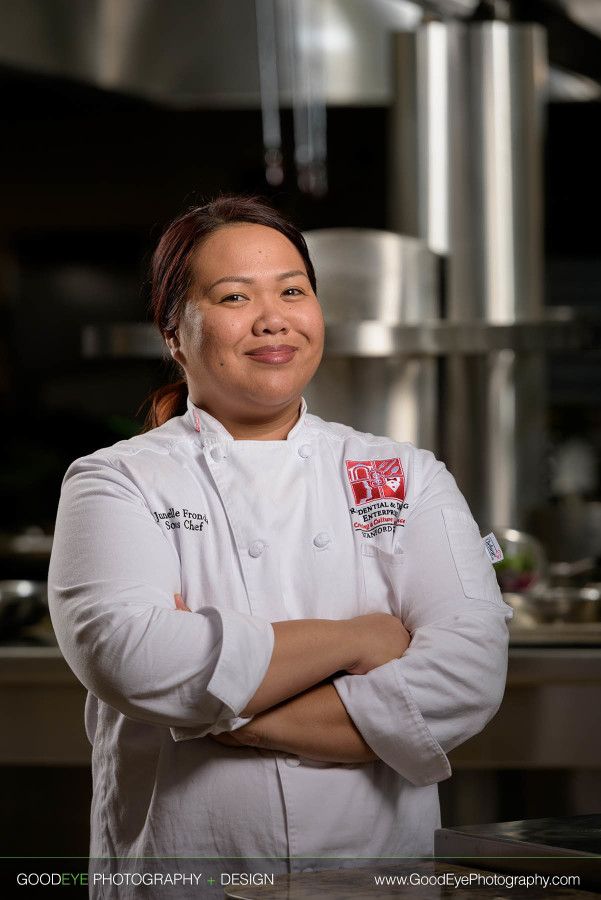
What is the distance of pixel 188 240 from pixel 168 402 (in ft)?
0.77

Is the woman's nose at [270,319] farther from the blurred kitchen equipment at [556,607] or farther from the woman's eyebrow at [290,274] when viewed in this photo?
the blurred kitchen equipment at [556,607]

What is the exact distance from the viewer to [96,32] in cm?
338

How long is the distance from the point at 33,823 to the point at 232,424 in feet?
3.75

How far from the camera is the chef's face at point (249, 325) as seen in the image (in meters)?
1.18

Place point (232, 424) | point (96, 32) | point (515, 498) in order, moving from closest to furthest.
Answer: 1. point (232, 424)
2. point (515, 498)
3. point (96, 32)

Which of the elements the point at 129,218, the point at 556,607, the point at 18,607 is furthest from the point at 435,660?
the point at 129,218

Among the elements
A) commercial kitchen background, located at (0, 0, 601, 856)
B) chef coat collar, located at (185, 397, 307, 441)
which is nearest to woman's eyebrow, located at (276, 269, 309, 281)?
chef coat collar, located at (185, 397, 307, 441)

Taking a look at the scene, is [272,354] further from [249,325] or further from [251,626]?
[251,626]

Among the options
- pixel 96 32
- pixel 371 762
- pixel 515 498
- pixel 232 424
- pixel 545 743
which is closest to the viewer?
pixel 371 762

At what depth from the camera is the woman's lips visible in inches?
46.3

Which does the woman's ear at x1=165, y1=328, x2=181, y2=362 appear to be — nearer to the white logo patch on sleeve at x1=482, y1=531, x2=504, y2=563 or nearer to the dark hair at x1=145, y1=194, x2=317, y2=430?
the dark hair at x1=145, y1=194, x2=317, y2=430

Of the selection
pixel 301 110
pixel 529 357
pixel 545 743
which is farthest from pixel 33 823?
pixel 301 110

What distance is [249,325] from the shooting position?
1.18 meters

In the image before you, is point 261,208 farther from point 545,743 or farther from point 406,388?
point 406,388
